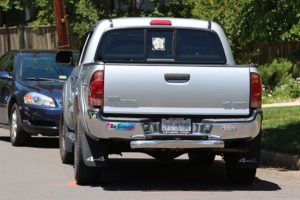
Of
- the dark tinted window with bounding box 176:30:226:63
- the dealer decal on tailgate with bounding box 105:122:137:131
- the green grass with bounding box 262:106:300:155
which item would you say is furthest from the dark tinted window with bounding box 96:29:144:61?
the green grass with bounding box 262:106:300:155

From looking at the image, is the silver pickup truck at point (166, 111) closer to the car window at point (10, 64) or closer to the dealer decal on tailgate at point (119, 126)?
the dealer decal on tailgate at point (119, 126)

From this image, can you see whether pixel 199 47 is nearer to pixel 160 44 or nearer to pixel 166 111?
pixel 160 44

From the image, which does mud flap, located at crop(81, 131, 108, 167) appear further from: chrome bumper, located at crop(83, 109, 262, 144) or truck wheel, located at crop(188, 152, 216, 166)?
truck wheel, located at crop(188, 152, 216, 166)

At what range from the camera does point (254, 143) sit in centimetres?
1041

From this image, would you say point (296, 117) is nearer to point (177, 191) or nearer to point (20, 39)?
point (177, 191)

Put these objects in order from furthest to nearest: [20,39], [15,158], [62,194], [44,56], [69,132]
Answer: [20,39], [44,56], [15,158], [69,132], [62,194]

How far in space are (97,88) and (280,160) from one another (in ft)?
13.5

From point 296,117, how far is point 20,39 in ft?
56.1

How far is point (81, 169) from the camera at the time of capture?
10383 millimetres

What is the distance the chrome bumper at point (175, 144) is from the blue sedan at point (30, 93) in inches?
207

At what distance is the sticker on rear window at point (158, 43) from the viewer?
11.1 metres

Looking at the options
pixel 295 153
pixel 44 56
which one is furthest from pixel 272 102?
pixel 295 153

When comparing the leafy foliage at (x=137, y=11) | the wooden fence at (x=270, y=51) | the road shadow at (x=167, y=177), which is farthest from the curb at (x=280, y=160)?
the wooden fence at (x=270, y=51)

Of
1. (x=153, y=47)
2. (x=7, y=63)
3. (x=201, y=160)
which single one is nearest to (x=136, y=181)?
(x=153, y=47)
